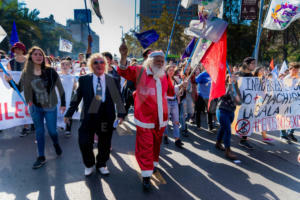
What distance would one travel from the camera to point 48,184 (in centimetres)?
312

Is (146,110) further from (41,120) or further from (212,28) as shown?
→ (41,120)

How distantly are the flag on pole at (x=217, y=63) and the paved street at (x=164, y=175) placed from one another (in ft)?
4.60

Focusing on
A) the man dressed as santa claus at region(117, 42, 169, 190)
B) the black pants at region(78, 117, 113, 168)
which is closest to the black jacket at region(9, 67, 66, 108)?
the black pants at region(78, 117, 113, 168)

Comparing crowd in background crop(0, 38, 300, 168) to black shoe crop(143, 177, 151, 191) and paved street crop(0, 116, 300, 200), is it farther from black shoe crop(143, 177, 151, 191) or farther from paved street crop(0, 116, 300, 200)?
black shoe crop(143, 177, 151, 191)

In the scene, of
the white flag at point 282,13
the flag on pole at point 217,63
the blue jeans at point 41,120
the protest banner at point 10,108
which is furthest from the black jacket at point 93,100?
the white flag at point 282,13

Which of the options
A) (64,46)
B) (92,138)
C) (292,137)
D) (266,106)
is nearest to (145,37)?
(266,106)

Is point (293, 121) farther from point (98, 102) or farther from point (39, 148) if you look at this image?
point (39, 148)

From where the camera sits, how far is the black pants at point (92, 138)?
3230 mm

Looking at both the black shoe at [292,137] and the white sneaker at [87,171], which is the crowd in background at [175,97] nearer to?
the black shoe at [292,137]

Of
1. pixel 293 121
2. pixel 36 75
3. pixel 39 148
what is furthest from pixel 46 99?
pixel 293 121

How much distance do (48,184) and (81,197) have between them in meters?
0.65

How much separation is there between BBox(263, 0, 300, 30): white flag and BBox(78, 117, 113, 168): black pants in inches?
213

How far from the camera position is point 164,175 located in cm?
353

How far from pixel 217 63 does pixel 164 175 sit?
6.56ft
